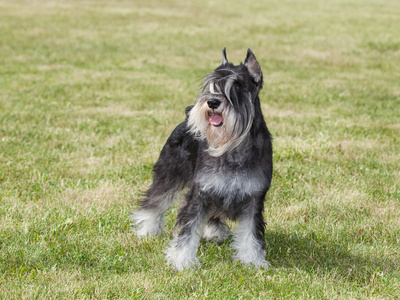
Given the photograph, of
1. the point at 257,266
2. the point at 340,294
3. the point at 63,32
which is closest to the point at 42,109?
the point at 257,266

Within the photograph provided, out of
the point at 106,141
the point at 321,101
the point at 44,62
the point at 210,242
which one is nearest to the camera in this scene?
the point at 210,242

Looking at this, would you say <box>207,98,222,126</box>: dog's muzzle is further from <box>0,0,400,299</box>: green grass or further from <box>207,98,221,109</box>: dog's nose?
<box>0,0,400,299</box>: green grass

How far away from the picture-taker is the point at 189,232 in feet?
15.6

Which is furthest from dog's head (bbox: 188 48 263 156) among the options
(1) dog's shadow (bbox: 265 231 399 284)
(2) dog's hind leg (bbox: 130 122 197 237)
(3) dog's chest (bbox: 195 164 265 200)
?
(1) dog's shadow (bbox: 265 231 399 284)

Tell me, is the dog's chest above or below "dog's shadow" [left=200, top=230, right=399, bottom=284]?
above

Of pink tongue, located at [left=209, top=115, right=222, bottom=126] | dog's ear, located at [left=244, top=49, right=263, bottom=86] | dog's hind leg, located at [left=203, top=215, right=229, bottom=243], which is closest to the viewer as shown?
pink tongue, located at [left=209, top=115, right=222, bottom=126]

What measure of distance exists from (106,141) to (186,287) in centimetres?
486

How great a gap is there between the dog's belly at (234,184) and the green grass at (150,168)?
2.34ft

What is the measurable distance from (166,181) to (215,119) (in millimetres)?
1404

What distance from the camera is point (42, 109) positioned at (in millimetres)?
10812

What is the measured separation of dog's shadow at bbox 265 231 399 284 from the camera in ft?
15.6

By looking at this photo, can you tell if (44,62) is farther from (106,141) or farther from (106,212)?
(106,212)

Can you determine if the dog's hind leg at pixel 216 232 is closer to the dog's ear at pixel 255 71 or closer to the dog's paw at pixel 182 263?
the dog's paw at pixel 182 263

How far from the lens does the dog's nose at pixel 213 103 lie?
4.20 meters
